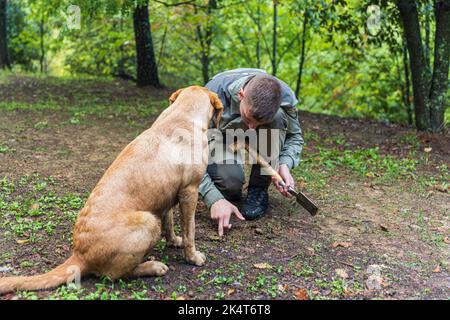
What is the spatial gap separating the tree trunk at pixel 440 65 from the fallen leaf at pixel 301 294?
5316 millimetres

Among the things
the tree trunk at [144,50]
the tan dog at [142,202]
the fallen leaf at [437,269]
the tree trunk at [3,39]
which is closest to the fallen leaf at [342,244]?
the fallen leaf at [437,269]

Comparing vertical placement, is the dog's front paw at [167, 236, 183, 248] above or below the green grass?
below

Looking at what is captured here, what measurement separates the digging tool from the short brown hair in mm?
657

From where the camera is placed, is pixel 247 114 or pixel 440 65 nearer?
pixel 247 114

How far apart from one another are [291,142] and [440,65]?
377 centimetres

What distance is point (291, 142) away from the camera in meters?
5.05

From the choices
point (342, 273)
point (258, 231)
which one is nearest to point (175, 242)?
point (258, 231)

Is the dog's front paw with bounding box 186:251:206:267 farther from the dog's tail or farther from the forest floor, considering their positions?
the dog's tail

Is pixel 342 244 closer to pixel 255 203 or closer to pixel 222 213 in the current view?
Answer: pixel 255 203

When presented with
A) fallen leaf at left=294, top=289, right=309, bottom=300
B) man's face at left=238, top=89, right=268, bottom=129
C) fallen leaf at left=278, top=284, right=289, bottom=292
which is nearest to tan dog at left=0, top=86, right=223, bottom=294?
man's face at left=238, top=89, right=268, bottom=129

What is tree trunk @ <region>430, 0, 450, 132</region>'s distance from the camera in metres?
7.37

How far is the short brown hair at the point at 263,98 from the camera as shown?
398 cm

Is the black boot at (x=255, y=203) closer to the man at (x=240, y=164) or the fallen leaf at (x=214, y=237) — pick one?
the man at (x=240, y=164)
